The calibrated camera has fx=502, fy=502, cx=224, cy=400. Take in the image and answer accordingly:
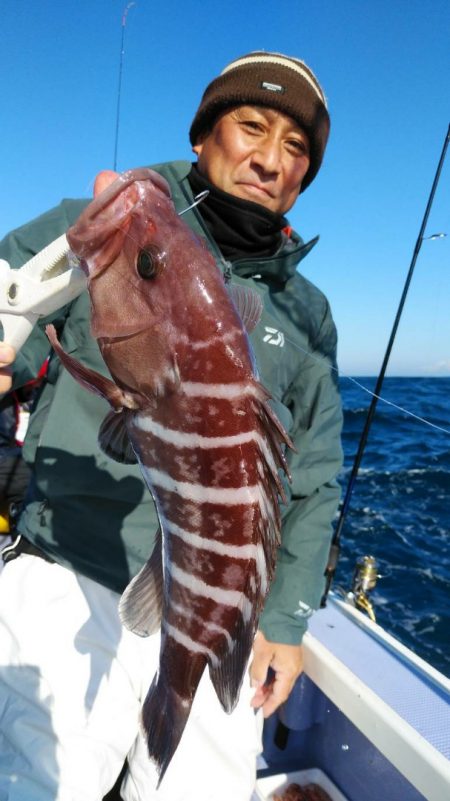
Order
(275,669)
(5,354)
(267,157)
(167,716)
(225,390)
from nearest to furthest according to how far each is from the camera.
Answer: (225,390) → (167,716) → (5,354) → (267,157) → (275,669)

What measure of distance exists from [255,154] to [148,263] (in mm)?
1684

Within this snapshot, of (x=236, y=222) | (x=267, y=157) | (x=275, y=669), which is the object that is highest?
(x=267, y=157)

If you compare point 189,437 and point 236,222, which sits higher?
point 236,222

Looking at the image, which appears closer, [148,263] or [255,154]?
[148,263]

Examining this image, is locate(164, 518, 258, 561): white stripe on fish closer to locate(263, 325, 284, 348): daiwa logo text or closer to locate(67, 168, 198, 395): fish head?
locate(67, 168, 198, 395): fish head

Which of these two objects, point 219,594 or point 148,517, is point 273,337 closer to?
point 148,517

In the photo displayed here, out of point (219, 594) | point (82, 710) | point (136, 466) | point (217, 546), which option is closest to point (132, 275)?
point (217, 546)

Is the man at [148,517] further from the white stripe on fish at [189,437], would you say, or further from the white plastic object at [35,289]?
the white stripe on fish at [189,437]

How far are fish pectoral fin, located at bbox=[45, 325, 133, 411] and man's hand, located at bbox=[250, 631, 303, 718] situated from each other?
215 centimetres

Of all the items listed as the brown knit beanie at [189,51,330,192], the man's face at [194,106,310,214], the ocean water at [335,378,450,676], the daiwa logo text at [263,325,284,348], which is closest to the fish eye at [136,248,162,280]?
the daiwa logo text at [263,325,284,348]

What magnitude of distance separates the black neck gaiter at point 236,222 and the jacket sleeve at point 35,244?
2.45 feet

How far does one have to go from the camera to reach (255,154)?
107 inches

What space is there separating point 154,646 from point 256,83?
3130 mm

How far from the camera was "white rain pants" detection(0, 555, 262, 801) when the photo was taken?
84.0 inches
